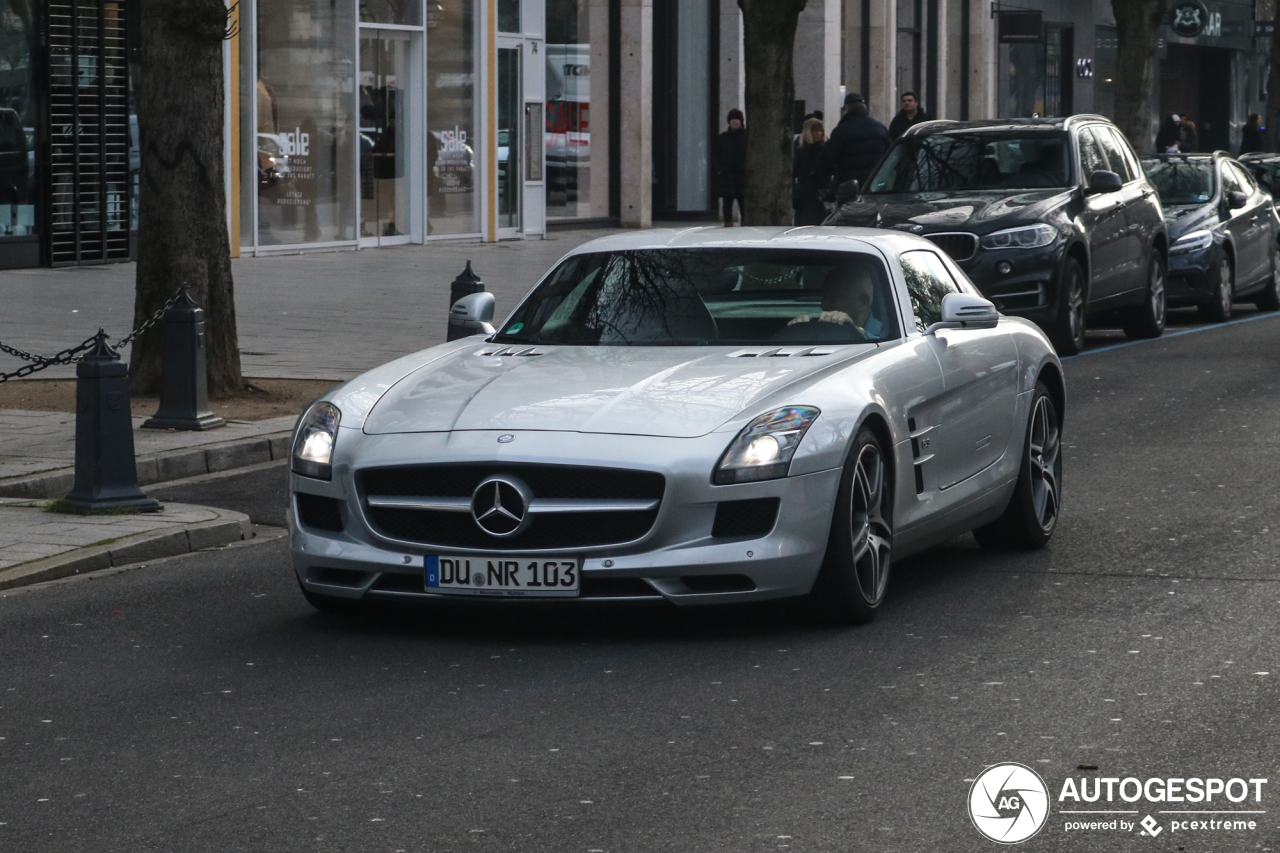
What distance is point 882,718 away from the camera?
18.7 feet

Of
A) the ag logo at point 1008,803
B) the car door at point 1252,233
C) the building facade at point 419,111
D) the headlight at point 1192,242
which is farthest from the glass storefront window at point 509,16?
the ag logo at point 1008,803

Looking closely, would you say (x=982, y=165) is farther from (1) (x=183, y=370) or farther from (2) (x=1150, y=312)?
(1) (x=183, y=370)

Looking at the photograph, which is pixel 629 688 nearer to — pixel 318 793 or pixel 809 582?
pixel 809 582

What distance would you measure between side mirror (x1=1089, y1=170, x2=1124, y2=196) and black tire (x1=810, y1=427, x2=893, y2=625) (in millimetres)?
10482

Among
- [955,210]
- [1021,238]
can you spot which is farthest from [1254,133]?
[1021,238]

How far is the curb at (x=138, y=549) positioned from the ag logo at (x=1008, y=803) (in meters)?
4.27

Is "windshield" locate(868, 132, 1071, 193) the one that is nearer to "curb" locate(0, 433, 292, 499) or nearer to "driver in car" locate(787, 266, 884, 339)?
"curb" locate(0, 433, 292, 499)

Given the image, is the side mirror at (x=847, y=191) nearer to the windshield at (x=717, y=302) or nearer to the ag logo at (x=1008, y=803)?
the windshield at (x=717, y=302)

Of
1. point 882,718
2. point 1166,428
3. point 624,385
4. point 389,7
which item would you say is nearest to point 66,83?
point 389,7

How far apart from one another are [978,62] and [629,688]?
42239 millimetres

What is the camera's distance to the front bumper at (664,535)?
647 cm

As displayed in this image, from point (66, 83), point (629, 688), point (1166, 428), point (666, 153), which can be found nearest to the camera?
point (629, 688)

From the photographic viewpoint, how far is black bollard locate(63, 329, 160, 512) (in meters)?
9.36

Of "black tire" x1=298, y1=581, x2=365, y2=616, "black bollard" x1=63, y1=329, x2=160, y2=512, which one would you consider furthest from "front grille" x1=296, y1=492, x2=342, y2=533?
"black bollard" x1=63, y1=329, x2=160, y2=512
